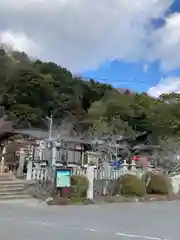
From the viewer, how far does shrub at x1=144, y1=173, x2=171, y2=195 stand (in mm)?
23938

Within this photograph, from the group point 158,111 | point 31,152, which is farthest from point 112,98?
point 31,152

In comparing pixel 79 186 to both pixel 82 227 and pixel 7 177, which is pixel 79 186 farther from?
pixel 82 227

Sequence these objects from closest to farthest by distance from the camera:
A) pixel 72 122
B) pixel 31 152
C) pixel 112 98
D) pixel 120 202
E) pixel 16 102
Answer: pixel 120 202 < pixel 31 152 < pixel 16 102 < pixel 72 122 < pixel 112 98

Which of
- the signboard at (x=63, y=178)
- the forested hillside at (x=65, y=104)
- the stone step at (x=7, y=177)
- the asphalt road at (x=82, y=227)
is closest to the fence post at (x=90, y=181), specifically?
the signboard at (x=63, y=178)

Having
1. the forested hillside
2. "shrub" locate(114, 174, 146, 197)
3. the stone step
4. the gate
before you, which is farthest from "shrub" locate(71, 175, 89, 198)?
the forested hillside

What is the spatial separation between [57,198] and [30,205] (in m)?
2.08

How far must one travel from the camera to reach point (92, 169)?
21.3m

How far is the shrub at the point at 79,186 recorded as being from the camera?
19859 millimetres

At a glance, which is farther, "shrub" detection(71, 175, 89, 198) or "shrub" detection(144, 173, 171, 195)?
"shrub" detection(144, 173, 171, 195)

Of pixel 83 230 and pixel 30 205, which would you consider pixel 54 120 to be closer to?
pixel 30 205

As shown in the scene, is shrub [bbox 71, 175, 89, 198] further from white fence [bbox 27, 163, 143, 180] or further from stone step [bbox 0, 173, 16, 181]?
stone step [bbox 0, 173, 16, 181]

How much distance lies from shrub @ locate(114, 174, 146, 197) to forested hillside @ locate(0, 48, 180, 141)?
21516 millimetres

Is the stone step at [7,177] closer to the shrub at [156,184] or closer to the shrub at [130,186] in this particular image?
the shrub at [130,186]

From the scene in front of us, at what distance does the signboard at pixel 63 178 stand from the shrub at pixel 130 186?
12.4ft
